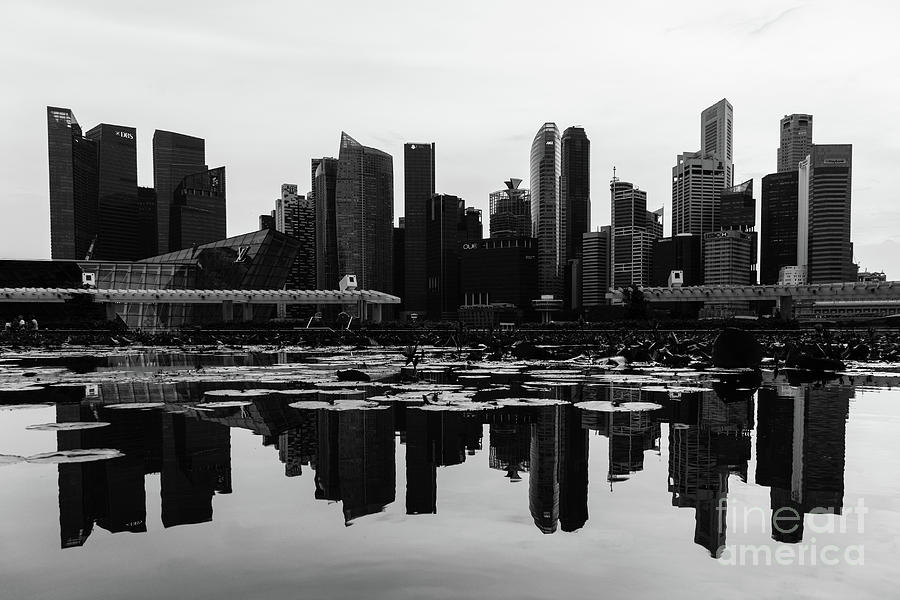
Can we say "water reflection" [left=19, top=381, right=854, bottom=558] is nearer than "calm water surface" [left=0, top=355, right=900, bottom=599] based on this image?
No

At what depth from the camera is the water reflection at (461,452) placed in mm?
3471

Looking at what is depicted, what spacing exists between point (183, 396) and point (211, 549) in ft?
19.8

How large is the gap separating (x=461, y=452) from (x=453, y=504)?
1.40 meters

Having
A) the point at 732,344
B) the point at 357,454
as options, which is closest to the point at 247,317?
the point at 732,344

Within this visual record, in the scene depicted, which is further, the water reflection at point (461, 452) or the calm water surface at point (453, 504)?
the water reflection at point (461, 452)

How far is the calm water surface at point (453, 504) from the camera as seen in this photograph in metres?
2.48

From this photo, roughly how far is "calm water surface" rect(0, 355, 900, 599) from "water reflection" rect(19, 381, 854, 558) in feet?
0.08

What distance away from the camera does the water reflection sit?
3.47 metres

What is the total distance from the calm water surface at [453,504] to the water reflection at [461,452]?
0.08 feet

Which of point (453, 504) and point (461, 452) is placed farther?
point (461, 452)

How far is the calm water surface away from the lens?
248cm

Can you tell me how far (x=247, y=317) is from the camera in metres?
79.8

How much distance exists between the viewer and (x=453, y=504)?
3.57 metres

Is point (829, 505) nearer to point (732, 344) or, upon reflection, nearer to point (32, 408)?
point (32, 408)
